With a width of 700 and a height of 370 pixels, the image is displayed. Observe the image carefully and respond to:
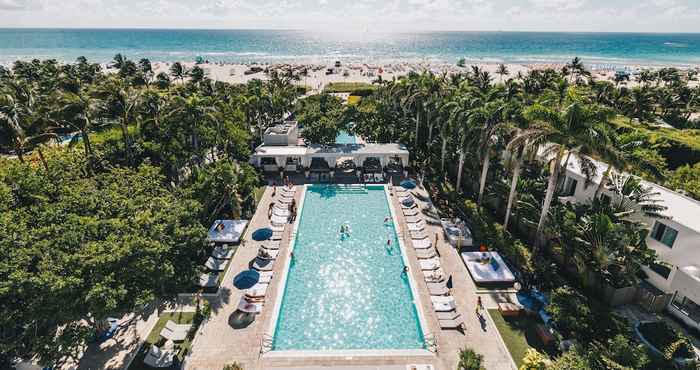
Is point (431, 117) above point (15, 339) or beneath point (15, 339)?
above

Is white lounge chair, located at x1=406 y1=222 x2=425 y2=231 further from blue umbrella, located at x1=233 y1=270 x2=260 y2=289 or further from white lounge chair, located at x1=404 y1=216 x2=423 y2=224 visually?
blue umbrella, located at x1=233 y1=270 x2=260 y2=289

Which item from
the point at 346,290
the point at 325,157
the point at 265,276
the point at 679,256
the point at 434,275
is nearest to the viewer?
the point at 679,256

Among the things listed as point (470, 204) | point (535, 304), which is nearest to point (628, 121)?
point (470, 204)

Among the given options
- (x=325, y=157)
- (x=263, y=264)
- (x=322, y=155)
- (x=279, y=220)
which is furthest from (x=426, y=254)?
(x=325, y=157)

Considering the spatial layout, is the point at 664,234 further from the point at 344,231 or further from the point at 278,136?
the point at 278,136

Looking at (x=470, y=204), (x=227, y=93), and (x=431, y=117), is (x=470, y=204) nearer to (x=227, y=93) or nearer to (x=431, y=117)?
(x=431, y=117)

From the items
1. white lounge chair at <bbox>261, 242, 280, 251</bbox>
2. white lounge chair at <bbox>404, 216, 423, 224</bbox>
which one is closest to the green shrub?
white lounge chair at <bbox>404, 216, 423, 224</bbox>

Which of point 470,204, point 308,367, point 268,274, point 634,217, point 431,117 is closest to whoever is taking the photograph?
point 308,367
